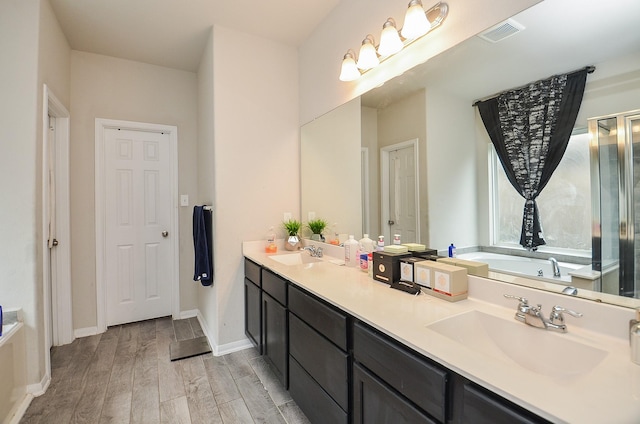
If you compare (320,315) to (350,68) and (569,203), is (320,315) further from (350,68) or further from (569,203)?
(350,68)

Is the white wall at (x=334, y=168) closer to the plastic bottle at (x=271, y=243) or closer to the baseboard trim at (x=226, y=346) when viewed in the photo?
the plastic bottle at (x=271, y=243)

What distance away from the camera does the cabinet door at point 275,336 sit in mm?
1783

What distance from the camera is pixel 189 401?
187 centimetres

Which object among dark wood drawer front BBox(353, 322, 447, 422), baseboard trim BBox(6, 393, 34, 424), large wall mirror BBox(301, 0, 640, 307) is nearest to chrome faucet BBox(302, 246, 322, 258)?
large wall mirror BBox(301, 0, 640, 307)

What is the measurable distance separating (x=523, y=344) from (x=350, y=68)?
175 cm

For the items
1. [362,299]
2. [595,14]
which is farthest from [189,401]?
[595,14]

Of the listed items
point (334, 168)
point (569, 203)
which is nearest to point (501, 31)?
point (569, 203)

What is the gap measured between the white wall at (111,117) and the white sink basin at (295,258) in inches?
55.1

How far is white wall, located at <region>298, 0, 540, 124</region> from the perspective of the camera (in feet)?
4.30

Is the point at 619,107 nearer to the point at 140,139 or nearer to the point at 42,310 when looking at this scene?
the point at 42,310

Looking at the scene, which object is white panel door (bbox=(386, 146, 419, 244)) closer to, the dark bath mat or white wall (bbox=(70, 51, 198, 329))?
the dark bath mat

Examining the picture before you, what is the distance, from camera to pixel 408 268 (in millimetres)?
1459

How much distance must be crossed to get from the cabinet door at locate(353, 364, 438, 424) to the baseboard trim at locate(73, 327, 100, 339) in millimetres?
2837

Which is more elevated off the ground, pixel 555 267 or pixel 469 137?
pixel 469 137
